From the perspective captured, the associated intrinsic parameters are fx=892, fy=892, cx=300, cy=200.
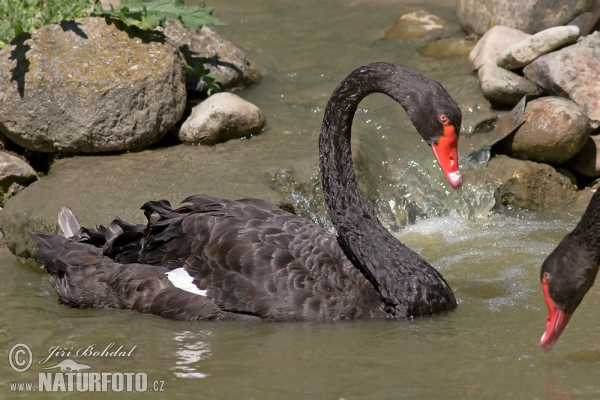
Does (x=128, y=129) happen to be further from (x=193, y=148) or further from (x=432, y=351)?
(x=432, y=351)

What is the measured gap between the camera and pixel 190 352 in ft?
14.7

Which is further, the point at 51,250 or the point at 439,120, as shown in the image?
the point at 51,250

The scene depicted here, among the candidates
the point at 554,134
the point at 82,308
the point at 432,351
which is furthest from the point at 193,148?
the point at 432,351

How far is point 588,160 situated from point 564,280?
3893 millimetres

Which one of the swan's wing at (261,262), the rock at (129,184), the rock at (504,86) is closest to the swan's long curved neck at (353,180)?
the swan's wing at (261,262)

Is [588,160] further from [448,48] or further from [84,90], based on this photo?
[84,90]

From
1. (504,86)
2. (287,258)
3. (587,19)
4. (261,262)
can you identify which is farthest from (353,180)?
(587,19)

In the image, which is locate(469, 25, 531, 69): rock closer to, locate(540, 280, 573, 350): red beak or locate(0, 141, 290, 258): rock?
locate(0, 141, 290, 258): rock

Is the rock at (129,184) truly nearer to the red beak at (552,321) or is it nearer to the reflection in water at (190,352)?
the reflection in water at (190,352)

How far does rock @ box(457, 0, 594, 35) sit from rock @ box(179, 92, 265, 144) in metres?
2.81

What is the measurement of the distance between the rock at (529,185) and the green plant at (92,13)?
269 cm

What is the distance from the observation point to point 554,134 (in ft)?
24.0

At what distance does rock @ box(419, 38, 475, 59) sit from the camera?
348 inches

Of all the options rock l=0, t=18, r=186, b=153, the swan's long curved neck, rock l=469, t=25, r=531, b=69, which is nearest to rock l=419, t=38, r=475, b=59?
rock l=469, t=25, r=531, b=69
